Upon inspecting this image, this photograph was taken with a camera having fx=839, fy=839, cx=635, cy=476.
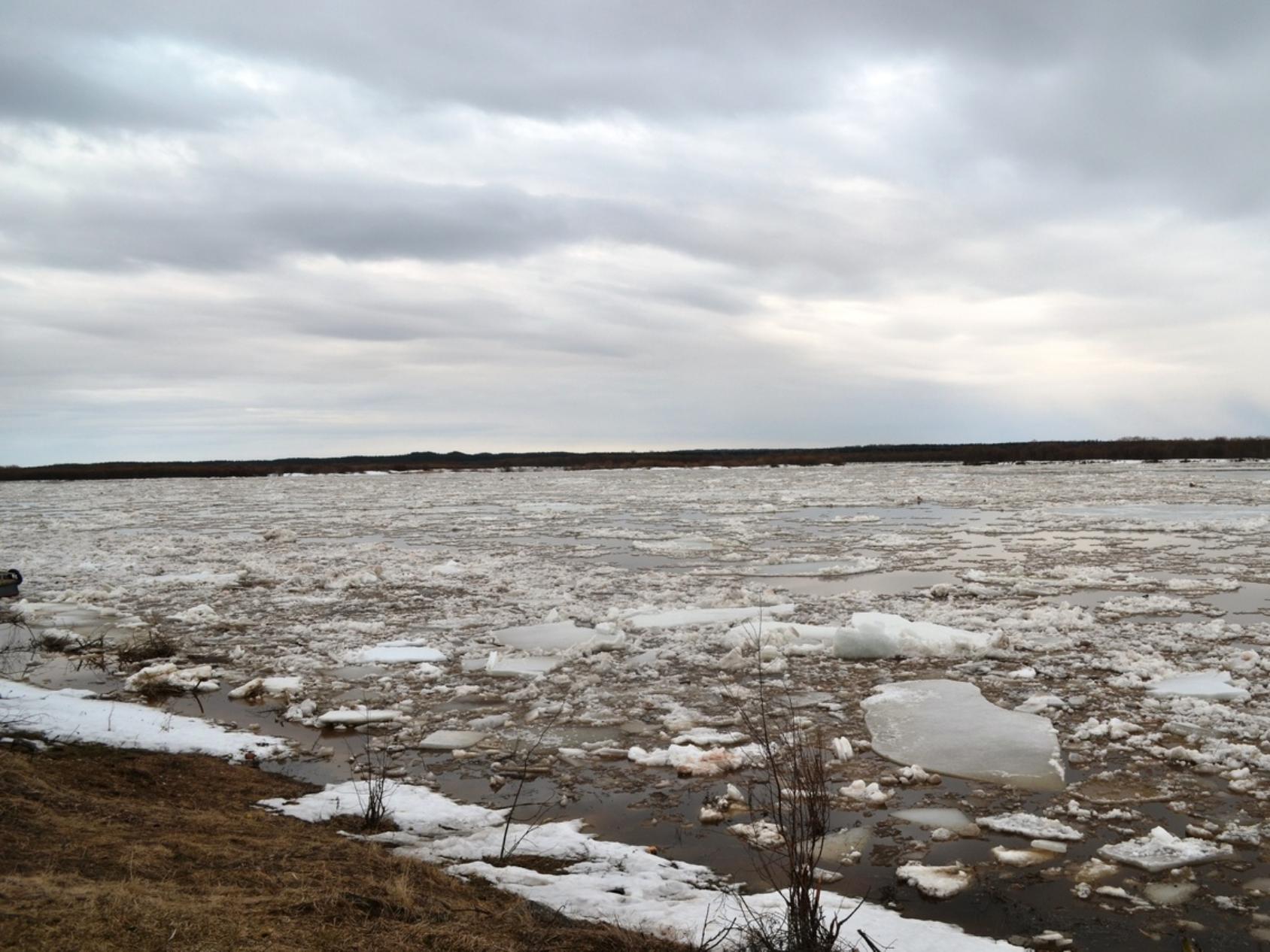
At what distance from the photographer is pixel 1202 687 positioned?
5496 millimetres

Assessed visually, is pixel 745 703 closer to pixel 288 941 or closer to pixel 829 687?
pixel 829 687

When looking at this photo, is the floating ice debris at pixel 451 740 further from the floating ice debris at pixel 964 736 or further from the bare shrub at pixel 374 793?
the floating ice debris at pixel 964 736

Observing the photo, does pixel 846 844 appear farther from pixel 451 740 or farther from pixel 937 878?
pixel 451 740

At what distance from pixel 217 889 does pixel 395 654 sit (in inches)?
177

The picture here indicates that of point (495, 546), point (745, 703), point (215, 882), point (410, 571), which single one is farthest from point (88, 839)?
point (495, 546)

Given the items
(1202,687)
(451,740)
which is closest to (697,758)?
(451,740)

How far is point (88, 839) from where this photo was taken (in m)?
2.98

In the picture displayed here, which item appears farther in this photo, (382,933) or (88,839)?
(88,839)

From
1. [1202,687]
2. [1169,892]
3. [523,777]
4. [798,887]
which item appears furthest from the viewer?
[1202,687]

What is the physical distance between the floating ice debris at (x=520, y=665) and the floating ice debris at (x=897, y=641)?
232 centimetres

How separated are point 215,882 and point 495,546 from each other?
501 inches

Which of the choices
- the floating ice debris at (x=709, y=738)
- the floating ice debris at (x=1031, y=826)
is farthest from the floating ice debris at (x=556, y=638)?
the floating ice debris at (x=1031, y=826)

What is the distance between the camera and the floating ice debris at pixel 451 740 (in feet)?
16.1

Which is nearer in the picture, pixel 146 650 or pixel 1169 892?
pixel 1169 892
